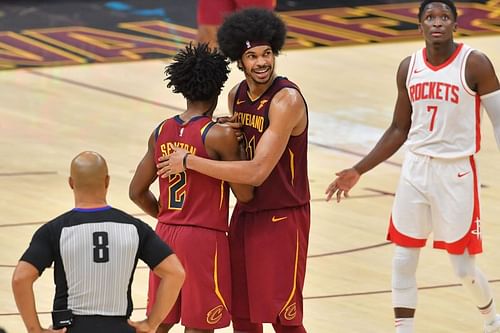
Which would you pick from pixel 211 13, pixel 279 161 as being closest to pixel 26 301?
pixel 279 161

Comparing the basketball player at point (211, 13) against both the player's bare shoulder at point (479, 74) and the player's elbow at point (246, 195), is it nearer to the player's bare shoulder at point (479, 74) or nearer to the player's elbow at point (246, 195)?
the player's bare shoulder at point (479, 74)

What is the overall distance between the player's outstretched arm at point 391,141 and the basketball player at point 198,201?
3.05 ft

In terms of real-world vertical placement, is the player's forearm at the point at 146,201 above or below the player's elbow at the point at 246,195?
below

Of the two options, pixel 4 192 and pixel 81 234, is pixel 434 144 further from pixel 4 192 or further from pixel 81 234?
pixel 4 192

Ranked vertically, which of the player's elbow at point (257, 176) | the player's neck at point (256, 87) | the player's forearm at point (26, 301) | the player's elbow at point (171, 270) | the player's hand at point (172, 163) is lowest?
the player's forearm at point (26, 301)

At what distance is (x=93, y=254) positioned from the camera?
16.6 ft

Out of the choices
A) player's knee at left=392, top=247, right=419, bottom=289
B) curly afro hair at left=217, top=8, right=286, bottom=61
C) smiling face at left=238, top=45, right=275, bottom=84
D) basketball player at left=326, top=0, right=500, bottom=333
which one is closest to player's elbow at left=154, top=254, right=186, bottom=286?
smiling face at left=238, top=45, right=275, bottom=84

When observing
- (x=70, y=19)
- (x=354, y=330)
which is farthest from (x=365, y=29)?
(x=354, y=330)

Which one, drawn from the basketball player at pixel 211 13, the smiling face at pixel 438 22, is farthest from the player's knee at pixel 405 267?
the basketball player at pixel 211 13

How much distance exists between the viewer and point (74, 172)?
5.09 m

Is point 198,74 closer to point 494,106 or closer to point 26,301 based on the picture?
point 26,301

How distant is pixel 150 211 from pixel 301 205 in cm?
69

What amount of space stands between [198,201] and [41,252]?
1135mm

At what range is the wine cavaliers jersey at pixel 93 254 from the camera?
5.04 meters
